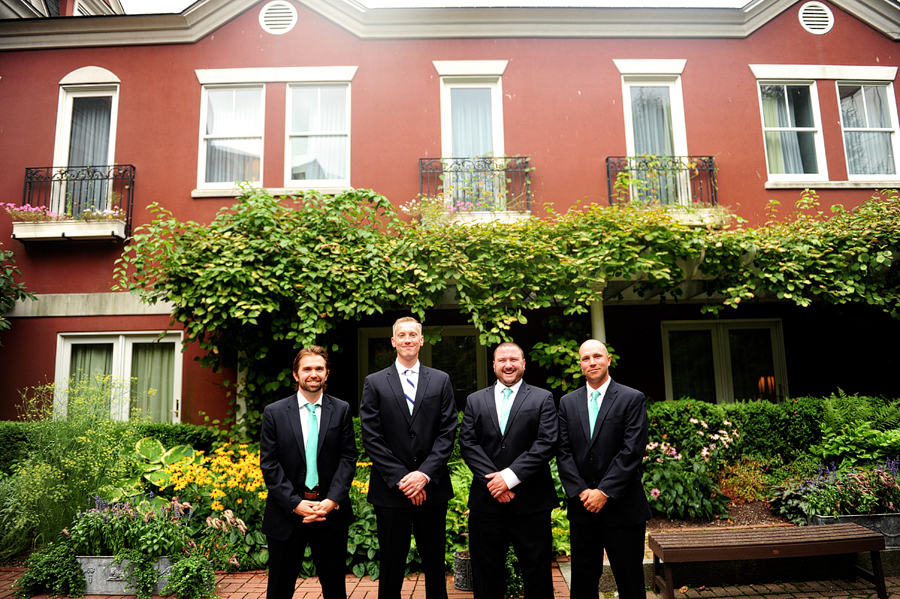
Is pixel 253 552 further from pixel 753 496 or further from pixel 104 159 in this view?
pixel 104 159

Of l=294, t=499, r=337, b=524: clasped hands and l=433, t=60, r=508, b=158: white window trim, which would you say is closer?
l=294, t=499, r=337, b=524: clasped hands

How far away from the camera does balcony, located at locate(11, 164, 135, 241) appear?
8.44m

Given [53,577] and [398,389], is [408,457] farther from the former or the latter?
[53,577]

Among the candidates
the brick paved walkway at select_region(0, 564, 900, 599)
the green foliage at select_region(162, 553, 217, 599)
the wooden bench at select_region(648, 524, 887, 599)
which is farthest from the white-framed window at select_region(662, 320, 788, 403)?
the green foliage at select_region(162, 553, 217, 599)

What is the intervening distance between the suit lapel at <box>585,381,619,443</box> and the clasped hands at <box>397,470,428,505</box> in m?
1.10

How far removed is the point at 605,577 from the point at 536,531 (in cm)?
131

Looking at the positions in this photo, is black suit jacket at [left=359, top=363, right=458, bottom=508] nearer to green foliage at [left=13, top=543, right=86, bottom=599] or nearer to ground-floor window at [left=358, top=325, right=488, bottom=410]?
green foliage at [left=13, top=543, right=86, bottom=599]

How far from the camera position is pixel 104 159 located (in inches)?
359

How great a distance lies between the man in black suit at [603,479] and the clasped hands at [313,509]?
4.76 feet

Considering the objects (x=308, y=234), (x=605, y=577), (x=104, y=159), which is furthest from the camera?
(x=104, y=159)

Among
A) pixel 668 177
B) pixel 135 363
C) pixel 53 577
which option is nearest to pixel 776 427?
pixel 668 177

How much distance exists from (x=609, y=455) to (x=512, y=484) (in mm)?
634

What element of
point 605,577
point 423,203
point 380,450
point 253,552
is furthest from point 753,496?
point 423,203

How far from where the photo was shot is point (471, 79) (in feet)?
31.0
